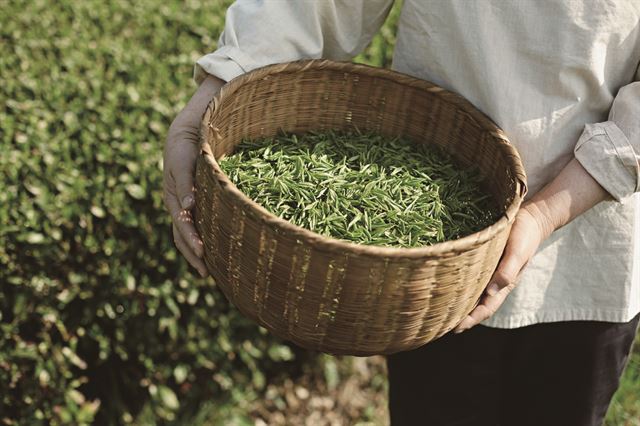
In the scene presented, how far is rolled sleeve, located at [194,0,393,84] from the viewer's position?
1.65 meters

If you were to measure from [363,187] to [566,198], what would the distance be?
440 mm

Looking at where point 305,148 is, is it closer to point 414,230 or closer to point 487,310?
point 414,230

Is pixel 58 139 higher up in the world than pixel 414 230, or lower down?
lower down

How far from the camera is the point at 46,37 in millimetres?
2904

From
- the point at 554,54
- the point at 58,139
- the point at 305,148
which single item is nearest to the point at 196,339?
the point at 58,139

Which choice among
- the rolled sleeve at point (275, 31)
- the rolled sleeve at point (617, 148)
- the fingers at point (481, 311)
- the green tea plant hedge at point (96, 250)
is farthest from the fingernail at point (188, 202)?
the green tea plant hedge at point (96, 250)

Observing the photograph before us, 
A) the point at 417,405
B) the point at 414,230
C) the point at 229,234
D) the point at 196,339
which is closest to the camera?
the point at 229,234

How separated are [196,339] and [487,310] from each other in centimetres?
154

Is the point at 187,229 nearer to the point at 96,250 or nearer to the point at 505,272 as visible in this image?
the point at 505,272

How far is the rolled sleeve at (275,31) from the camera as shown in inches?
65.1

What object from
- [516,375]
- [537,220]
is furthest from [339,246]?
[516,375]

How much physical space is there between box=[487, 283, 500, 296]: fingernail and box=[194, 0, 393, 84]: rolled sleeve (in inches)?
27.0

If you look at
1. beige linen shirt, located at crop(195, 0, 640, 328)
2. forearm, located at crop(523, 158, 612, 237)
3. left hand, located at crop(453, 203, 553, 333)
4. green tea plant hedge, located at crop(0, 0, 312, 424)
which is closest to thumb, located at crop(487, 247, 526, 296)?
left hand, located at crop(453, 203, 553, 333)

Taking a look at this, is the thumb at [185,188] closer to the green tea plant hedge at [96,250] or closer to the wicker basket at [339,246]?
the wicker basket at [339,246]
